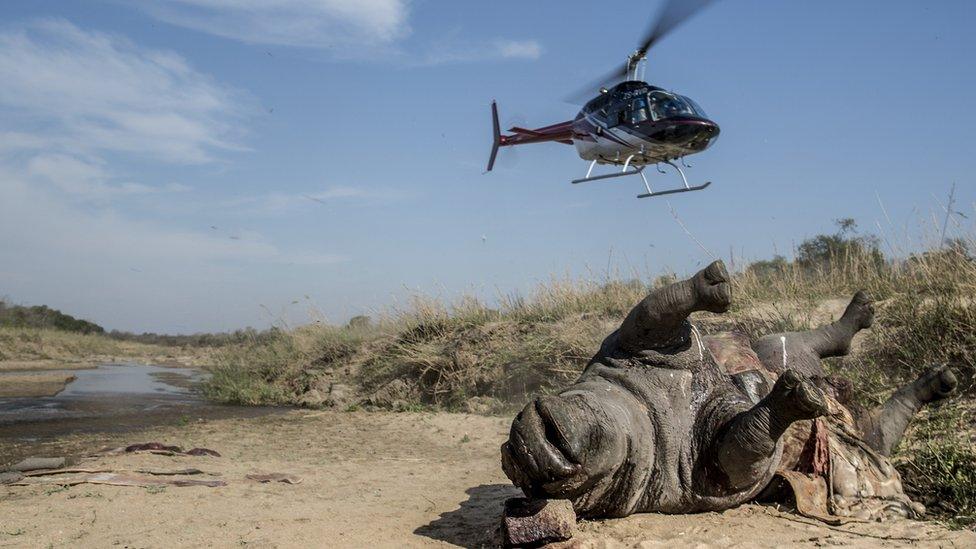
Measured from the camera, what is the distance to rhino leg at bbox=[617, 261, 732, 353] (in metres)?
3.52

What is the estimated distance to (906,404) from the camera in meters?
4.87

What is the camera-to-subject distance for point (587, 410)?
3.05 metres

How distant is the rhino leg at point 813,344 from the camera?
16.2 ft

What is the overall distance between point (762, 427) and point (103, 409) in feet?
31.0

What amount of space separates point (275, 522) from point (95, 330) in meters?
35.7

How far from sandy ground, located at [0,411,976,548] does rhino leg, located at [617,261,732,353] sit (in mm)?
880

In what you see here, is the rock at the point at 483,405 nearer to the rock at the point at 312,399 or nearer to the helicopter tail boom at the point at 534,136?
the rock at the point at 312,399

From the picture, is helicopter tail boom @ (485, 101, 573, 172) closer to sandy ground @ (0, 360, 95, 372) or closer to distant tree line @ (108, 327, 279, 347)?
sandy ground @ (0, 360, 95, 372)

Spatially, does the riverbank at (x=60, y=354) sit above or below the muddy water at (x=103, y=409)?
above

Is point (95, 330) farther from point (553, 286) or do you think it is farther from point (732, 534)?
point (732, 534)

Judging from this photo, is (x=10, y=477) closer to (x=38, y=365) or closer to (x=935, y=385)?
(x=935, y=385)

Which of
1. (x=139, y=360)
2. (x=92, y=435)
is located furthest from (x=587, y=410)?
(x=139, y=360)

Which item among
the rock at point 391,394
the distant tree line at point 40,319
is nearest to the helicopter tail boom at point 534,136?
the rock at point 391,394

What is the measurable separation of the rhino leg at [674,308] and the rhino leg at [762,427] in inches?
19.8
